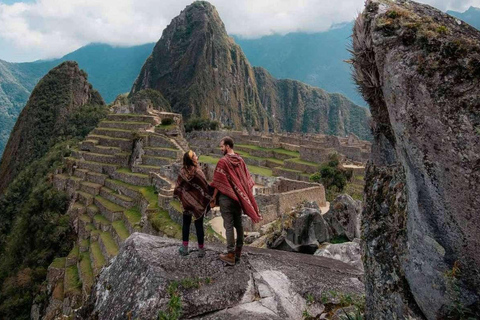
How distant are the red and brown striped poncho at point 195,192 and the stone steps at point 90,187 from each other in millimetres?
21972

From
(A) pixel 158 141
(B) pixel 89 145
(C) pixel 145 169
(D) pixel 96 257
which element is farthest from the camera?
(B) pixel 89 145

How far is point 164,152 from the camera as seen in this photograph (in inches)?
997

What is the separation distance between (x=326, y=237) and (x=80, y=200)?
21.4 m

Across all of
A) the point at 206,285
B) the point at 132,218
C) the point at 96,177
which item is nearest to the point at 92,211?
the point at 96,177

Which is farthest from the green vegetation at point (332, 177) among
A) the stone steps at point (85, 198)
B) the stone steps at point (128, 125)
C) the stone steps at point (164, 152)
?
the stone steps at point (128, 125)

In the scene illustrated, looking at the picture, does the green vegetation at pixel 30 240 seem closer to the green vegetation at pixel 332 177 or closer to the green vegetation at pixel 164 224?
the green vegetation at pixel 164 224

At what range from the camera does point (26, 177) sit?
43.6 m

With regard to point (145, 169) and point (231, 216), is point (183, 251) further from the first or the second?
point (145, 169)

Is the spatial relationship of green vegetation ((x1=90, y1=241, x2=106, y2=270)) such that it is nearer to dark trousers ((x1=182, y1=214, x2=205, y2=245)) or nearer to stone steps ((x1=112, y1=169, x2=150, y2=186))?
stone steps ((x1=112, y1=169, x2=150, y2=186))

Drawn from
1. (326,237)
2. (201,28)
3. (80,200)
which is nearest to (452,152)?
(326,237)

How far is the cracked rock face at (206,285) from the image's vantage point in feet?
10.8

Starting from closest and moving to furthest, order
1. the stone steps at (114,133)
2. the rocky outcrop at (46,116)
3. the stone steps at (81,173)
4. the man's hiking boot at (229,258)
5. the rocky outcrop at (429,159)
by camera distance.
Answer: the rocky outcrop at (429,159)
the man's hiking boot at (229,258)
the stone steps at (81,173)
the stone steps at (114,133)
the rocky outcrop at (46,116)

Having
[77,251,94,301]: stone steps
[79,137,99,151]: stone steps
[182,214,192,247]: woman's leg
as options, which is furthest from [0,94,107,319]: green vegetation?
[182,214,192,247]: woman's leg

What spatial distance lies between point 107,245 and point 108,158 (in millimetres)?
11120
